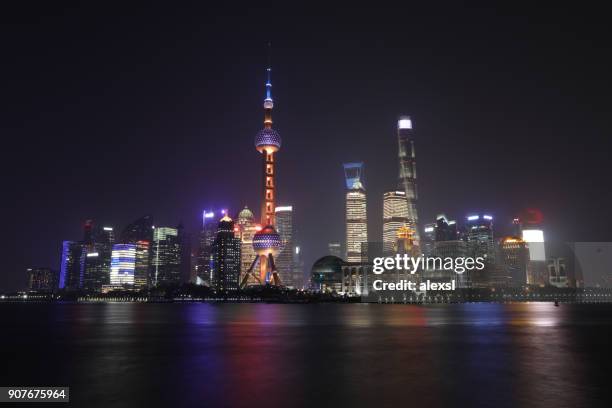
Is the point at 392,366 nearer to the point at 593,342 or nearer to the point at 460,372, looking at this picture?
the point at 460,372

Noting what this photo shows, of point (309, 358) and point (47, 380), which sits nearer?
point (47, 380)

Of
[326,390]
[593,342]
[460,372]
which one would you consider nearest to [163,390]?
[326,390]

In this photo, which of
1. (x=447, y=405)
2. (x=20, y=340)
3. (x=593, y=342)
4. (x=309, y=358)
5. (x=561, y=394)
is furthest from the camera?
(x=20, y=340)

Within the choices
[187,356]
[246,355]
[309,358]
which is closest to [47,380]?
[187,356]

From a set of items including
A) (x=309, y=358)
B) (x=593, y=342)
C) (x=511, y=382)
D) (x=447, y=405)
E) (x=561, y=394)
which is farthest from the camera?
(x=593, y=342)

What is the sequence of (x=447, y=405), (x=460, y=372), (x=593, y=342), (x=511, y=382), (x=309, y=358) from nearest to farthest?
(x=447, y=405) → (x=511, y=382) → (x=460, y=372) → (x=309, y=358) → (x=593, y=342)

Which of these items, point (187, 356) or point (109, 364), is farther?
point (187, 356)

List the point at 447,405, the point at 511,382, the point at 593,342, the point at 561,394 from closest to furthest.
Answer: the point at 447,405 < the point at 561,394 < the point at 511,382 < the point at 593,342

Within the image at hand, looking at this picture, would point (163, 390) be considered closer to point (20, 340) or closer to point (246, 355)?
point (246, 355)
